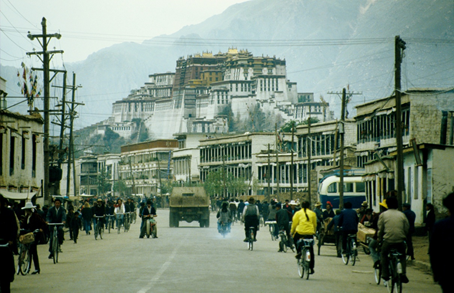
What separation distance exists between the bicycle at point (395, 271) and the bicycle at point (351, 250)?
233 inches

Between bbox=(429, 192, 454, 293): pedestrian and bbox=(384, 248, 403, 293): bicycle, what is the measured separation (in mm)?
4386

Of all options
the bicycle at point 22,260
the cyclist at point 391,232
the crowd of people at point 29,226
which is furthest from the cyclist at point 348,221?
→ the bicycle at point 22,260

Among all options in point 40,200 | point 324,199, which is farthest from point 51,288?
point 324,199

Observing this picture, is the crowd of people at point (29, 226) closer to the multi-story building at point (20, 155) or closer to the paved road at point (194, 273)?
the paved road at point (194, 273)

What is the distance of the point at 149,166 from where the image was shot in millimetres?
149750

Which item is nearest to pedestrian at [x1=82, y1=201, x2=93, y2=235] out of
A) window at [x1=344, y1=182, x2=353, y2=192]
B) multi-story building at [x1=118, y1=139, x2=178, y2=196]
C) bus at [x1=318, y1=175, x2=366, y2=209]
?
bus at [x1=318, y1=175, x2=366, y2=209]

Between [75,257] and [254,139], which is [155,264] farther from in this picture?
[254,139]

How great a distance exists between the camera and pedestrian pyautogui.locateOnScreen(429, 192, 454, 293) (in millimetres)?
7910

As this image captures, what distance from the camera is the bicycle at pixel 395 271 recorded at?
1245cm

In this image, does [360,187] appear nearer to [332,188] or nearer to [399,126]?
[332,188]

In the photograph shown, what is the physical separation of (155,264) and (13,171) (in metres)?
22.7

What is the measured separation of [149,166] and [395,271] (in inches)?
5447

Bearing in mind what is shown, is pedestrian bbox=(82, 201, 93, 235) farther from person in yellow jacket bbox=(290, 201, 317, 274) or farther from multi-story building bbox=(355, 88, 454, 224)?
person in yellow jacket bbox=(290, 201, 317, 274)

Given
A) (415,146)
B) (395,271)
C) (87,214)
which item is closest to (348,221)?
(395,271)
